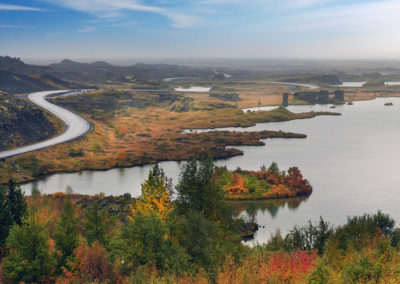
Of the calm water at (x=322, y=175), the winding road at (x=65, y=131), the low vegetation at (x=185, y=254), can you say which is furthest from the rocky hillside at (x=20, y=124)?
the low vegetation at (x=185, y=254)

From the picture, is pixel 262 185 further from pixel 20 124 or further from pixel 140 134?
pixel 20 124

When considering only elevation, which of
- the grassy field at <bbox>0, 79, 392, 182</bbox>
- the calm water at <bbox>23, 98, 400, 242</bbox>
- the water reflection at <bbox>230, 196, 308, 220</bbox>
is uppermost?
the grassy field at <bbox>0, 79, 392, 182</bbox>

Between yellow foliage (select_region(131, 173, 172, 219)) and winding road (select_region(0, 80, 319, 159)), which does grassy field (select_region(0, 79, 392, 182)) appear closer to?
winding road (select_region(0, 80, 319, 159))

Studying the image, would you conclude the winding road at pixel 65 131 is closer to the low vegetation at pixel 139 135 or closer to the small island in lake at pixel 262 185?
the low vegetation at pixel 139 135

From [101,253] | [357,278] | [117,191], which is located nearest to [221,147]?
[117,191]

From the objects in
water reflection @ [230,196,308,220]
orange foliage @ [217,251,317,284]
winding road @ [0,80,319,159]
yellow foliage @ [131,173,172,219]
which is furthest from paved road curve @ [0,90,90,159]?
orange foliage @ [217,251,317,284]
